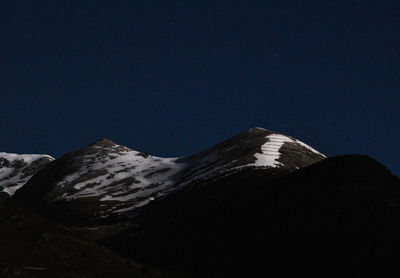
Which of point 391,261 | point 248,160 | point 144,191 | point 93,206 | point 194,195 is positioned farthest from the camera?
point 144,191

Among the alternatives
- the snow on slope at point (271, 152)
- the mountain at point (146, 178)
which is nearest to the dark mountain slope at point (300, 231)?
the mountain at point (146, 178)

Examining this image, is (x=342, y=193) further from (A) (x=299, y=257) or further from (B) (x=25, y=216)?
(B) (x=25, y=216)

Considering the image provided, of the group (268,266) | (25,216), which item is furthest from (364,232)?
(25,216)

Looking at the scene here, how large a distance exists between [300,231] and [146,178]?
5590 inches

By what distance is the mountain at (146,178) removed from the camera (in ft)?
396

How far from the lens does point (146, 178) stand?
176000 millimetres

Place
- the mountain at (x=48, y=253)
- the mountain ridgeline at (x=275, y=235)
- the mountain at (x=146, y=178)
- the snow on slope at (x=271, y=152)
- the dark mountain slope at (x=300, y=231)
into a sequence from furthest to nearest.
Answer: the mountain at (x=146, y=178) → the snow on slope at (x=271, y=152) → the dark mountain slope at (x=300, y=231) → the mountain ridgeline at (x=275, y=235) → the mountain at (x=48, y=253)

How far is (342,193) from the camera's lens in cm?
4391

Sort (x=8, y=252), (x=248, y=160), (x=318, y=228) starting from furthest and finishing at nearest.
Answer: (x=248, y=160) → (x=318, y=228) → (x=8, y=252)

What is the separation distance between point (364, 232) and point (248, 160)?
9086cm

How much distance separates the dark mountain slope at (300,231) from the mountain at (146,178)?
39.7m

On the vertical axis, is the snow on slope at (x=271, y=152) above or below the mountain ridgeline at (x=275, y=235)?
above

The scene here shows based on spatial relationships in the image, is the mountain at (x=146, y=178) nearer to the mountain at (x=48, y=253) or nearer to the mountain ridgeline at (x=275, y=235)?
the mountain ridgeline at (x=275, y=235)

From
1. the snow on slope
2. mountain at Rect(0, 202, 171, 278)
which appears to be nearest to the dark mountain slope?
mountain at Rect(0, 202, 171, 278)
